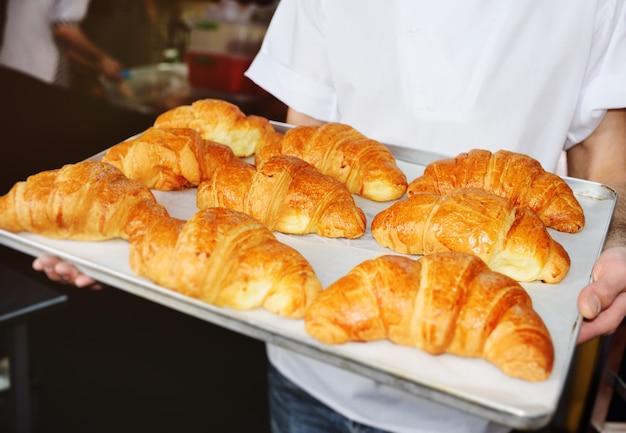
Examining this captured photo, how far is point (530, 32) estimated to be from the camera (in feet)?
7.16

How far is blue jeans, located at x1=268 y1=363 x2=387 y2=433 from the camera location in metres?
2.10

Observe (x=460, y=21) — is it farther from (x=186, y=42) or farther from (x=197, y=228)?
(x=186, y=42)

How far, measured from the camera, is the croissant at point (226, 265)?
56.4 inches

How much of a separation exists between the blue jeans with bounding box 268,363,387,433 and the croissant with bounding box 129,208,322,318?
→ 77cm

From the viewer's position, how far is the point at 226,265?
1492mm

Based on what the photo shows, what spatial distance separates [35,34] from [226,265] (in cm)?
301

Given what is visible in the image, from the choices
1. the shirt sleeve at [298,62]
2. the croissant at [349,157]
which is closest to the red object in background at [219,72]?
the shirt sleeve at [298,62]

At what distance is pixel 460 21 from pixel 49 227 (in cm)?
148

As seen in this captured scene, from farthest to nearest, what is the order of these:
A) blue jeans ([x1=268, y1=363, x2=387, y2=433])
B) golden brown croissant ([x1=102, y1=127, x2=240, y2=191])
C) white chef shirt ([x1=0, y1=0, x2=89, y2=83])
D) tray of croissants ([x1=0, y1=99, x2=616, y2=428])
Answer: white chef shirt ([x1=0, y1=0, x2=89, y2=83]), blue jeans ([x1=268, y1=363, x2=387, y2=433]), golden brown croissant ([x1=102, y1=127, x2=240, y2=191]), tray of croissants ([x1=0, y1=99, x2=616, y2=428])

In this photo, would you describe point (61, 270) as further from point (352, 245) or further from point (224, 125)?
point (224, 125)

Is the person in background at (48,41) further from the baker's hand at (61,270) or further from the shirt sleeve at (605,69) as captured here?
the shirt sleeve at (605,69)

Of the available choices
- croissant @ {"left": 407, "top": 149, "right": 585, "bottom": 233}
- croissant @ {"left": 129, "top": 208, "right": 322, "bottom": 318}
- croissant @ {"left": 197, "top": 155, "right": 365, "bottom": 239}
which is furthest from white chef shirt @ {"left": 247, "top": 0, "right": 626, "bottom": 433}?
croissant @ {"left": 129, "top": 208, "right": 322, "bottom": 318}

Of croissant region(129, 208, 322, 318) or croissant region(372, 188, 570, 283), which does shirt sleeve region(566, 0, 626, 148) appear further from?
croissant region(129, 208, 322, 318)

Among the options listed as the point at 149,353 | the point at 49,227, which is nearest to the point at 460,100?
the point at 49,227
